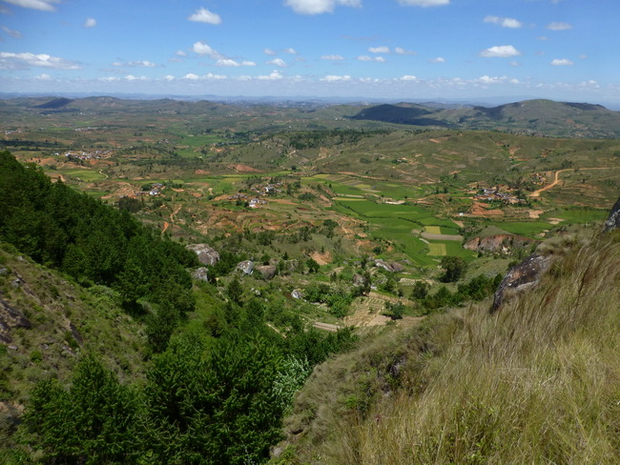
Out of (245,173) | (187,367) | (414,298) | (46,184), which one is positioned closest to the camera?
(187,367)

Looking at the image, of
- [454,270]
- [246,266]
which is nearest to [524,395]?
[246,266]

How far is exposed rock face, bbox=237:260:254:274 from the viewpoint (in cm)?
5794

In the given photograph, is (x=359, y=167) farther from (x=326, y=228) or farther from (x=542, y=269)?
(x=542, y=269)

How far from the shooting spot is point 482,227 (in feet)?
329

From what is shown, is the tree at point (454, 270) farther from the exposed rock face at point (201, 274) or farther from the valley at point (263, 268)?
the exposed rock face at point (201, 274)

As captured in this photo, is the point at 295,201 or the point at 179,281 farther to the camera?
the point at 295,201

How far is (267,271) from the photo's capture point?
6056 centimetres

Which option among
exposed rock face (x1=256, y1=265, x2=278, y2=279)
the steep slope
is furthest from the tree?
the steep slope

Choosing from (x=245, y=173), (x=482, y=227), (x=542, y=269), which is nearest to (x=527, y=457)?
(x=542, y=269)

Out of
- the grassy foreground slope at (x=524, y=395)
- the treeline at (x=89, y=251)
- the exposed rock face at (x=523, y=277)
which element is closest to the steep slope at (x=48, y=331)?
the treeline at (x=89, y=251)

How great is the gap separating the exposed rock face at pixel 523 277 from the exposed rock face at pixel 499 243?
75.3 metres

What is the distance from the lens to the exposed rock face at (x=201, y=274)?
48.1 metres

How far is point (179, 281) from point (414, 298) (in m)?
36.7

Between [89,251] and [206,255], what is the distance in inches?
1088
